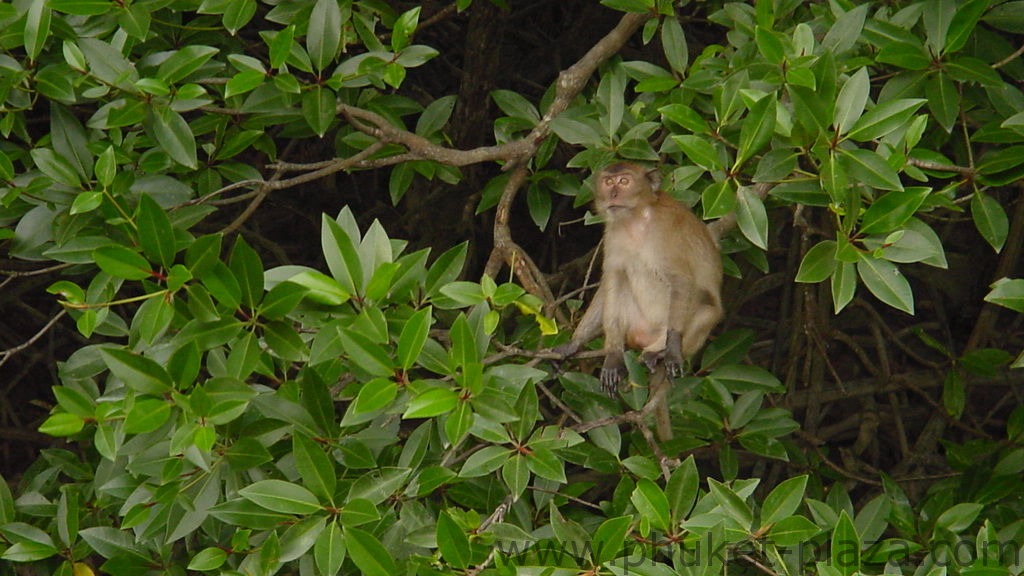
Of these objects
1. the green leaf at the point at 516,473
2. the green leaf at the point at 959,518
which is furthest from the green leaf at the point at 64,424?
the green leaf at the point at 959,518

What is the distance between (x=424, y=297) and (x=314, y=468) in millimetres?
711

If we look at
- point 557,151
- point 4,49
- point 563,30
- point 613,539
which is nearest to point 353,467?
point 613,539

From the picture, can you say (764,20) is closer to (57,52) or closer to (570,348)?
(570,348)

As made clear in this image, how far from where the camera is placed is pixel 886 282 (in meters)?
3.53

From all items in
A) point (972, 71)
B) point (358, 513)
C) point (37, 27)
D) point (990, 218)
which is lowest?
point (358, 513)

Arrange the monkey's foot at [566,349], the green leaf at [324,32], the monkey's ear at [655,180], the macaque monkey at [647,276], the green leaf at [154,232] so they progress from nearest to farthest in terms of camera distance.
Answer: the green leaf at [154,232]
the green leaf at [324,32]
the monkey's foot at [566,349]
the macaque monkey at [647,276]
the monkey's ear at [655,180]

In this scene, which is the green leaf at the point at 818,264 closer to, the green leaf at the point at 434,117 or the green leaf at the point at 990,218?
the green leaf at the point at 990,218

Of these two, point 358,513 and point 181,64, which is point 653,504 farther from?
point 181,64

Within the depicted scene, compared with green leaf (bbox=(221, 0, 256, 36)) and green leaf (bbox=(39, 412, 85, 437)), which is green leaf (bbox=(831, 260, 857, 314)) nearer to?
green leaf (bbox=(221, 0, 256, 36))

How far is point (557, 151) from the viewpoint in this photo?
20.5 feet

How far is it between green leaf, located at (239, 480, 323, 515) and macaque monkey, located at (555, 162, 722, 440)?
68.9 inches

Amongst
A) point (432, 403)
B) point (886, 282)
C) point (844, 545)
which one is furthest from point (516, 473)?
point (886, 282)

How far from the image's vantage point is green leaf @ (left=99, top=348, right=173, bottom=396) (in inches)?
132

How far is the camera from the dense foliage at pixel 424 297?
343 cm
